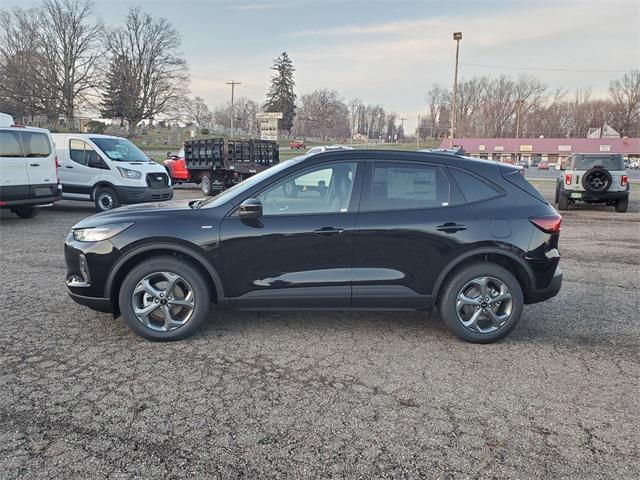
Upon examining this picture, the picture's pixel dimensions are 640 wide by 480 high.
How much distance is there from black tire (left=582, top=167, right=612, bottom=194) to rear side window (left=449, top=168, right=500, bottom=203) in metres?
11.2

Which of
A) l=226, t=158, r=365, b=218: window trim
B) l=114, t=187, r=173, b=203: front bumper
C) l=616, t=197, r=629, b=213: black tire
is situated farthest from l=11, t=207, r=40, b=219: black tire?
l=616, t=197, r=629, b=213: black tire

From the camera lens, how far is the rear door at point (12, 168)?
30.8ft

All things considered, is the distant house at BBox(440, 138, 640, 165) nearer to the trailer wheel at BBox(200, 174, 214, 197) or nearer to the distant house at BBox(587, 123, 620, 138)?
the distant house at BBox(587, 123, 620, 138)

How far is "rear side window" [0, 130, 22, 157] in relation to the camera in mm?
9461

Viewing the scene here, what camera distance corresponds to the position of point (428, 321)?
4.63 metres

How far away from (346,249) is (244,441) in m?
1.79

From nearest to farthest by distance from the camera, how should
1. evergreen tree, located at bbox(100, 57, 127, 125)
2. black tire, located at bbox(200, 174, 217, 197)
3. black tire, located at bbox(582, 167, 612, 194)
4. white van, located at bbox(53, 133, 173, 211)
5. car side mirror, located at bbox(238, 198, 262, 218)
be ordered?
1. car side mirror, located at bbox(238, 198, 262, 218)
2. white van, located at bbox(53, 133, 173, 211)
3. black tire, located at bbox(582, 167, 612, 194)
4. black tire, located at bbox(200, 174, 217, 197)
5. evergreen tree, located at bbox(100, 57, 127, 125)

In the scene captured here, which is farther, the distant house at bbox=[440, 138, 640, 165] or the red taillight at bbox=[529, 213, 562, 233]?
the distant house at bbox=[440, 138, 640, 165]

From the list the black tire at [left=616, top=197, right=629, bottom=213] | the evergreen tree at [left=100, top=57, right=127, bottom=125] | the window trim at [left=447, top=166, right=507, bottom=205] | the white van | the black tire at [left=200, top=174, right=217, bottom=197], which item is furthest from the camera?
the evergreen tree at [left=100, top=57, right=127, bottom=125]

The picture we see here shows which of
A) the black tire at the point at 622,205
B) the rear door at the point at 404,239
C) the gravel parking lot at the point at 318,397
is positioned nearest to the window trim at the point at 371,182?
the rear door at the point at 404,239

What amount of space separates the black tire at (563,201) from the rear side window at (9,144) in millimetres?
14418

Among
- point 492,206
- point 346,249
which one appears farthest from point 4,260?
point 492,206

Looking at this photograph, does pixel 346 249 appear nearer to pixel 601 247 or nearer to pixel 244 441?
pixel 244 441

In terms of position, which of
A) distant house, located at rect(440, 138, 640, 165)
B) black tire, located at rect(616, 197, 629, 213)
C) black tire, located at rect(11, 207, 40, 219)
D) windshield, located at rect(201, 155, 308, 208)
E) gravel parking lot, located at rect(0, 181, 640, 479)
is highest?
distant house, located at rect(440, 138, 640, 165)
